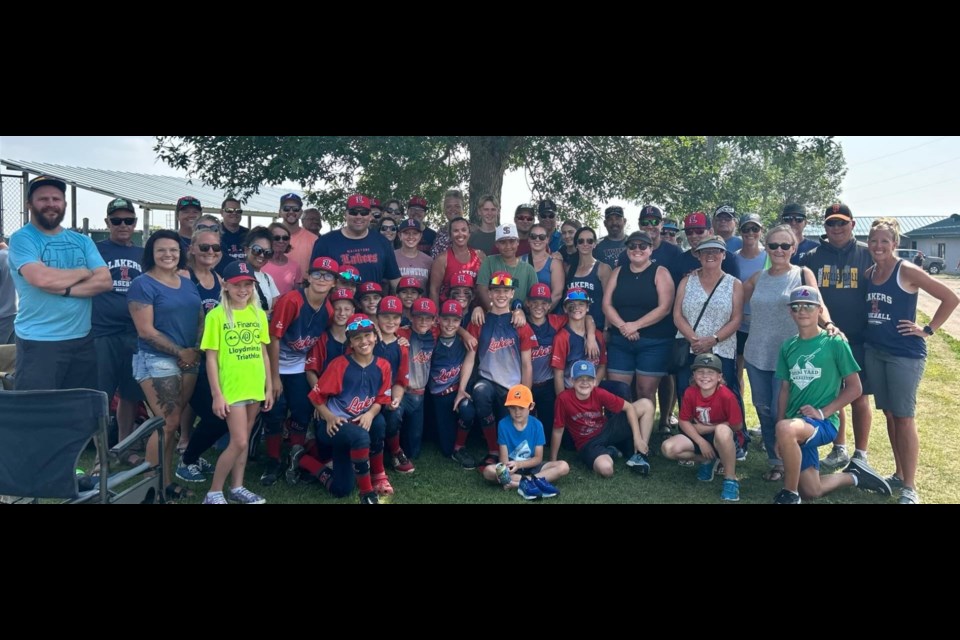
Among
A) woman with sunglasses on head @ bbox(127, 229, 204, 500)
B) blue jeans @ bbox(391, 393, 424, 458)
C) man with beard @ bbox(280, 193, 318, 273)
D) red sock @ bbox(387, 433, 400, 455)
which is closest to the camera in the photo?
woman with sunglasses on head @ bbox(127, 229, 204, 500)

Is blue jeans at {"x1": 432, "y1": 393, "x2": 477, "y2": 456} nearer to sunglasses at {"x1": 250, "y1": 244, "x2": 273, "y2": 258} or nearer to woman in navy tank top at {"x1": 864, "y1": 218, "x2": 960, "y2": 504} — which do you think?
sunglasses at {"x1": 250, "y1": 244, "x2": 273, "y2": 258}

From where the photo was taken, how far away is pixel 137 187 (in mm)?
16906

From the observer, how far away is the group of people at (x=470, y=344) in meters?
4.45

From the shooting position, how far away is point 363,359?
4902 millimetres

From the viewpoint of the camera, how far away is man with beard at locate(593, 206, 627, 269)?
7.06 m

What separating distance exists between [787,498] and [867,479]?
811 millimetres

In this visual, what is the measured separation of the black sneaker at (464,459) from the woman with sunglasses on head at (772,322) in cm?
250

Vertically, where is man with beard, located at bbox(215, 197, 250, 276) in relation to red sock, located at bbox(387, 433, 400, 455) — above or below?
above

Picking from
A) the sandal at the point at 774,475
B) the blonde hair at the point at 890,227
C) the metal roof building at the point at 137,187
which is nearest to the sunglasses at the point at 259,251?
the sandal at the point at 774,475

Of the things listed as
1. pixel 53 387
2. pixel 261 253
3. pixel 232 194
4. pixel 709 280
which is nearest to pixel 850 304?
pixel 709 280

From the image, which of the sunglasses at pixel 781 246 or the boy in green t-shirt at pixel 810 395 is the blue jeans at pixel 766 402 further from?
the sunglasses at pixel 781 246

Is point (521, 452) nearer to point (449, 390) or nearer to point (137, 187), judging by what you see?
point (449, 390)

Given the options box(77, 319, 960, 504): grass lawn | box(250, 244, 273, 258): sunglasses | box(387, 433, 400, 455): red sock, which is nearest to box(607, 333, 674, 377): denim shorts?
box(77, 319, 960, 504): grass lawn

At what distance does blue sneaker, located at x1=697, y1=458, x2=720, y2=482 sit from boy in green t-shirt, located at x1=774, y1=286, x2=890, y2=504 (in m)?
0.61
